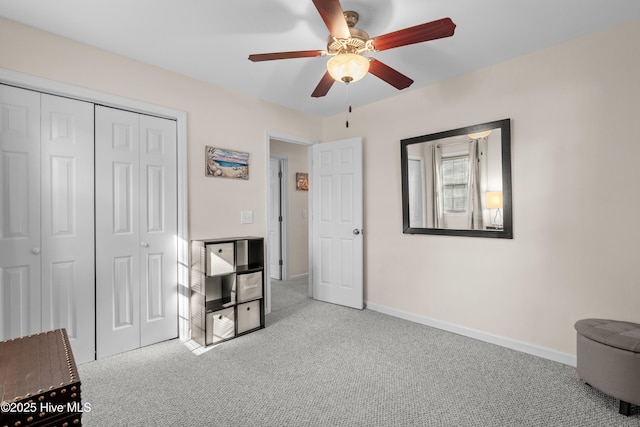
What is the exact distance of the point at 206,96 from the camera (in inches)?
121

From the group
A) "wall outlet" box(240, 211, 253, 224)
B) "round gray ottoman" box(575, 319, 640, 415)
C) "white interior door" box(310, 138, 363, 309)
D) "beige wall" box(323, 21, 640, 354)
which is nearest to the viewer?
"round gray ottoman" box(575, 319, 640, 415)

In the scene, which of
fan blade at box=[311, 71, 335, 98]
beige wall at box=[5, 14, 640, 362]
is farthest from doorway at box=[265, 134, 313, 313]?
fan blade at box=[311, 71, 335, 98]

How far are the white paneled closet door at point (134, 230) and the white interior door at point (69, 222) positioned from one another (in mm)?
67

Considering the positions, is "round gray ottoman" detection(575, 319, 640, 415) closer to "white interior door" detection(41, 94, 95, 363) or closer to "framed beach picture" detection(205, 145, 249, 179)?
"framed beach picture" detection(205, 145, 249, 179)

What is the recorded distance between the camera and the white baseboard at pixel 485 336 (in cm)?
244

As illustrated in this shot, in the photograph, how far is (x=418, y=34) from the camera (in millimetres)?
1676

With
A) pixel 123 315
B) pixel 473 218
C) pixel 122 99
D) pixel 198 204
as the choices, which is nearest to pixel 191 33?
pixel 122 99

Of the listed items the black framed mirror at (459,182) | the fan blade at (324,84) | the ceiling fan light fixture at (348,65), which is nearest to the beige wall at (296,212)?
the black framed mirror at (459,182)

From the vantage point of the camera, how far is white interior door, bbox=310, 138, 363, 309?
3742 millimetres

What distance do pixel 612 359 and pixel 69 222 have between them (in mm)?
3756

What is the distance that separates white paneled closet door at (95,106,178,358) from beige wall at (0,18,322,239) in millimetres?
198

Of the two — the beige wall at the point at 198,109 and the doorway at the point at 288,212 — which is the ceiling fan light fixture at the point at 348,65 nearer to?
the beige wall at the point at 198,109

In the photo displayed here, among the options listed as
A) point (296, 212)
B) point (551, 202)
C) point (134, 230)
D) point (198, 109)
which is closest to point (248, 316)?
point (134, 230)

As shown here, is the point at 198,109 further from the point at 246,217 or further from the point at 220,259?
the point at 220,259
